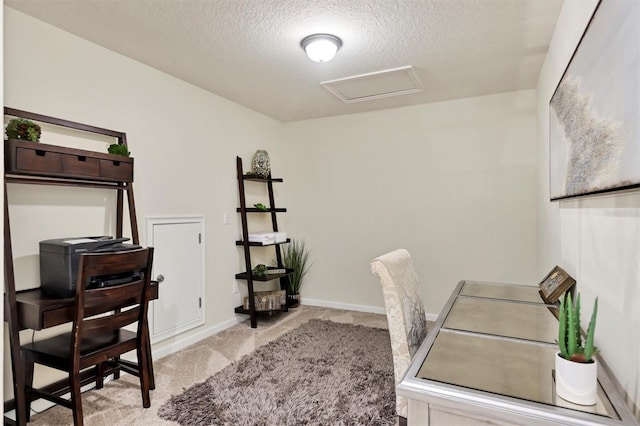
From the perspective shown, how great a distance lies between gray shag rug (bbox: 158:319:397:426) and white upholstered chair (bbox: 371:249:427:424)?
2.05 ft

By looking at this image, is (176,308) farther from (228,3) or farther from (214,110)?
(228,3)

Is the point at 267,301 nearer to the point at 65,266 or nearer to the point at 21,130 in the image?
the point at 65,266

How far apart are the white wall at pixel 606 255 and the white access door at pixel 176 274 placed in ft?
9.02

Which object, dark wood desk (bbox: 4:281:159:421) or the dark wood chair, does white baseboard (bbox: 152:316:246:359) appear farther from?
dark wood desk (bbox: 4:281:159:421)

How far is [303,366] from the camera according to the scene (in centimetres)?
272

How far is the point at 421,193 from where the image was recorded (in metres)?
3.96

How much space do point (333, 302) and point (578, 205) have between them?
3164 millimetres

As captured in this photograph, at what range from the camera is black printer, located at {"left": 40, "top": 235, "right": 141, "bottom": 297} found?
196 centimetres

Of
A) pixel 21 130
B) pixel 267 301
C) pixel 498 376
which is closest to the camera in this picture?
pixel 498 376

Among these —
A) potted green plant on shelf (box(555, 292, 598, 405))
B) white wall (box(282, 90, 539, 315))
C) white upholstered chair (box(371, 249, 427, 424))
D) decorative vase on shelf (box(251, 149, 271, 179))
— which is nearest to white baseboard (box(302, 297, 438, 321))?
white wall (box(282, 90, 539, 315))

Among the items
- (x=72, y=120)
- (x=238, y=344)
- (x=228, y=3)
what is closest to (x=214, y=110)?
(x=72, y=120)

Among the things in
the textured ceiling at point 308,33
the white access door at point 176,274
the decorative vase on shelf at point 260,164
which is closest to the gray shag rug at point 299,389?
the white access door at point 176,274

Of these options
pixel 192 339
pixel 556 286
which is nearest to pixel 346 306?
pixel 192 339

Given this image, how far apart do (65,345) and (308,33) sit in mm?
2296
